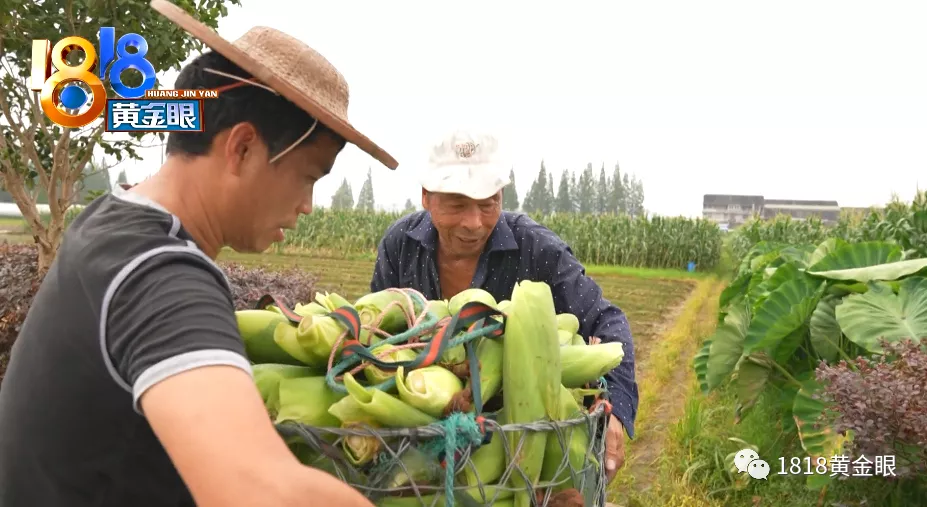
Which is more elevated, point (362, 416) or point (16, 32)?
point (16, 32)

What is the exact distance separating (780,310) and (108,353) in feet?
14.0

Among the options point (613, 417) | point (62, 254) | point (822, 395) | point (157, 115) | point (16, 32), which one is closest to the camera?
point (62, 254)

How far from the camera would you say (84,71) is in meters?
3.92

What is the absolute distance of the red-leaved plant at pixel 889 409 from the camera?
9.20 ft

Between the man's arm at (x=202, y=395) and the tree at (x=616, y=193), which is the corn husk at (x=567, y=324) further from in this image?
the tree at (x=616, y=193)

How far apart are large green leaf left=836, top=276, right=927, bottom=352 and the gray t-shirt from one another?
3.70m

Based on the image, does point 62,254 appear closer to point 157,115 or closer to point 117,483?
point 117,483

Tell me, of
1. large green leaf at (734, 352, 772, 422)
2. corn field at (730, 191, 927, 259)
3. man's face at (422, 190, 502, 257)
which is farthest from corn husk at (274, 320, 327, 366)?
corn field at (730, 191, 927, 259)

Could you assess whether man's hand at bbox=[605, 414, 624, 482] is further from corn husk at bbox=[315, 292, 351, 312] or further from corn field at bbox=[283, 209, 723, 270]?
corn field at bbox=[283, 209, 723, 270]

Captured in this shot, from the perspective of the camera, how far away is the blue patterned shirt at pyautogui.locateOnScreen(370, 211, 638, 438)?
6.26 ft

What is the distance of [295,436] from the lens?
993 millimetres

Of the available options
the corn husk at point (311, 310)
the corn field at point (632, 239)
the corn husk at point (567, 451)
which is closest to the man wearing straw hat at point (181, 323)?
the corn husk at point (311, 310)

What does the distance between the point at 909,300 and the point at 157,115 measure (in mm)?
3968

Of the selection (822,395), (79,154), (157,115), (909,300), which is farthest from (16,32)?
(909,300)
